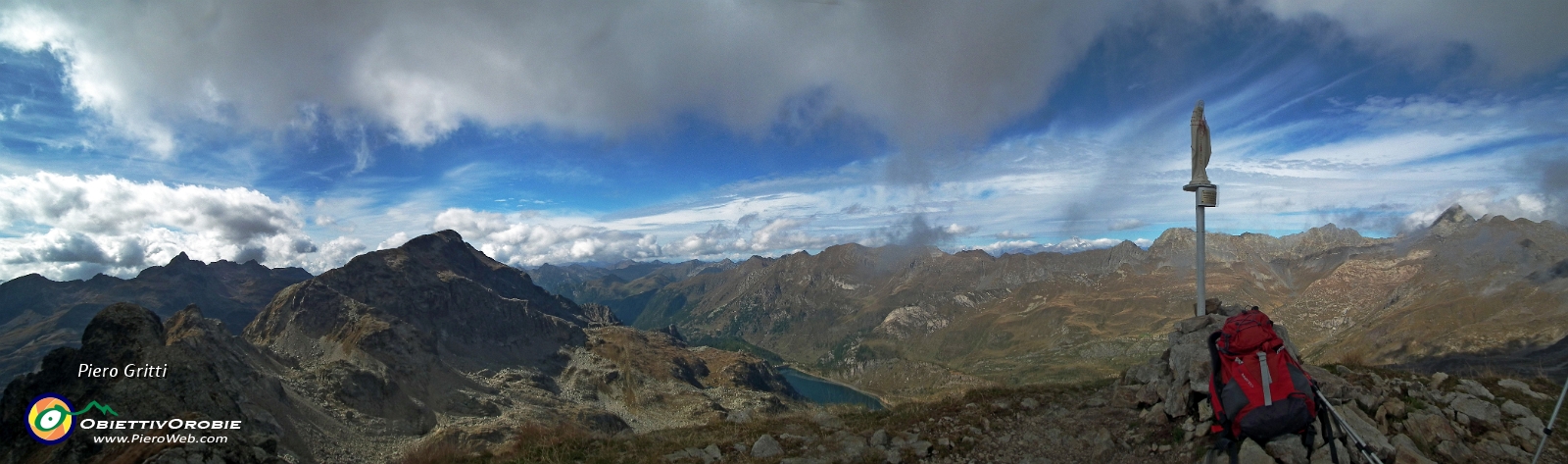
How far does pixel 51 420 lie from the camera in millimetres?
18672

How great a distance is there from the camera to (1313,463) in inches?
408

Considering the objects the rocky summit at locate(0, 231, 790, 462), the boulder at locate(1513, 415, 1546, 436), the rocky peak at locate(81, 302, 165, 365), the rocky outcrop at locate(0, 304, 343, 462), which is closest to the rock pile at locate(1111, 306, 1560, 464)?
the boulder at locate(1513, 415, 1546, 436)

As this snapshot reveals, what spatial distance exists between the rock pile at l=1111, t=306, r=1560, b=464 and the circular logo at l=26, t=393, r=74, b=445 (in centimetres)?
3263

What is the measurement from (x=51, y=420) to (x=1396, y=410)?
38.8 meters

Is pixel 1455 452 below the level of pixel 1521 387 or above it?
below

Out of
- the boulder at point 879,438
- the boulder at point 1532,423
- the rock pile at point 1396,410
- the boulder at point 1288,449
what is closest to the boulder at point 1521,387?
the rock pile at point 1396,410

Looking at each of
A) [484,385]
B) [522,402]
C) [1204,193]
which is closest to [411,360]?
[484,385]

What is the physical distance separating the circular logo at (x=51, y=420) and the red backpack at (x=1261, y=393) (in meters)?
31.6

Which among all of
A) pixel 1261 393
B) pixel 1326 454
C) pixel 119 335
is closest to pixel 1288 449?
pixel 1326 454

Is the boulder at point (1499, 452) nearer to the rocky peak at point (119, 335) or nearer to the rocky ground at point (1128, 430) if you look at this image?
the rocky ground at point (1128, 430)

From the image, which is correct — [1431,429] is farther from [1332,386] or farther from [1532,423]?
[1532,423]

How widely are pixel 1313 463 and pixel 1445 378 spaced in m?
11.2

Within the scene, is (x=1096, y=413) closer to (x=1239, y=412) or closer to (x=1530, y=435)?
(x=1239, y=412)

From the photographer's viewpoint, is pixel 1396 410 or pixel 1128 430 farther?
pixel 1128 430
